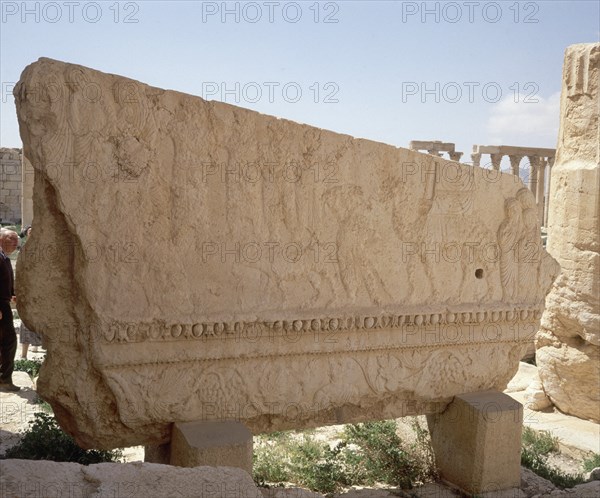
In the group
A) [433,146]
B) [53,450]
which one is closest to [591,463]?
[53,450]

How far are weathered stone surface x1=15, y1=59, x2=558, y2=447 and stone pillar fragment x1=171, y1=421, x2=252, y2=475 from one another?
125 millimetres

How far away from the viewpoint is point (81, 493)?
1.66 m

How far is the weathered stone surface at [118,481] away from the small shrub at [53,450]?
2461 millimetres

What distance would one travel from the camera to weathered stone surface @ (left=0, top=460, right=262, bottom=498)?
1652mm

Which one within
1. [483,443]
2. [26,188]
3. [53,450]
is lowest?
[53,450]

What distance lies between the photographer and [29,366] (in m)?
6.32

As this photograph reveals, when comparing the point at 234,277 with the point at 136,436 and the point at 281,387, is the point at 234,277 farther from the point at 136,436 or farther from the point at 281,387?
the point at 136,436

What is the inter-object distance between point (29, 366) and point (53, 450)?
2.47 meters

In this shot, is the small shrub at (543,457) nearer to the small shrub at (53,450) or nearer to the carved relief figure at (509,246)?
the carved relief figure at (509,246)

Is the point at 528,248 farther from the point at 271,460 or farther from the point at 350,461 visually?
the point at 271,460

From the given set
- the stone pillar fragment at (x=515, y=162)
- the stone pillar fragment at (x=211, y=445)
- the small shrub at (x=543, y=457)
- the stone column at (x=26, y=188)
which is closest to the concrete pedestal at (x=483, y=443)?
the small shrub at (x=543, y=457)

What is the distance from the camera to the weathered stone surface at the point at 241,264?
335 cm

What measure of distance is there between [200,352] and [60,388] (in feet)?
2.49

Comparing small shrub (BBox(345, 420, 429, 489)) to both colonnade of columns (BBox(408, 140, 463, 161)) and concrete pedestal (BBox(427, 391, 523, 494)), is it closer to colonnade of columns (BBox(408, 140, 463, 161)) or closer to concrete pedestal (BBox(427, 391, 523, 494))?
concrete pedestal (BBox(427, 391, 523, 494))
